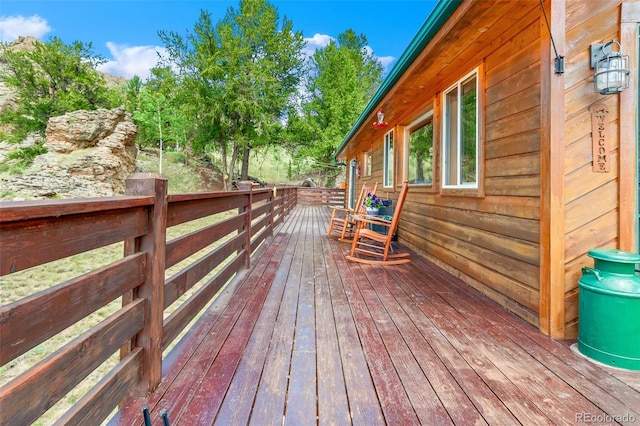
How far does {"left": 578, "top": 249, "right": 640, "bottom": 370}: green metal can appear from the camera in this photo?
154cm

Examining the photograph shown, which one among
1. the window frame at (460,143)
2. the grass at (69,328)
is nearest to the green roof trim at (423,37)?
the window frame at (460,143)

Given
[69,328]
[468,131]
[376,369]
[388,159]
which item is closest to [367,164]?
[388,159]

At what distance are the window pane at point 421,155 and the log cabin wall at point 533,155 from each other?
107 centimetres

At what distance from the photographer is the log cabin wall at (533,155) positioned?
6.21 feet

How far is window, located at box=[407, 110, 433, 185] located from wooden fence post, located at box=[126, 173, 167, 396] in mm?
3413

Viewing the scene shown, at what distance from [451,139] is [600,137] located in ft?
5.52

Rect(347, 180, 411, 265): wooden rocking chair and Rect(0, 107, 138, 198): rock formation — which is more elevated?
Rect(0, 107, 138, 198): rock formation

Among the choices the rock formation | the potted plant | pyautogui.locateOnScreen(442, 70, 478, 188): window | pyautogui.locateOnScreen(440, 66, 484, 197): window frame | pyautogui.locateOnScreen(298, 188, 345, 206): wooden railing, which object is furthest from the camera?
pyautogui.locateOnScreen(298, 188, 345, 206): wooden railing

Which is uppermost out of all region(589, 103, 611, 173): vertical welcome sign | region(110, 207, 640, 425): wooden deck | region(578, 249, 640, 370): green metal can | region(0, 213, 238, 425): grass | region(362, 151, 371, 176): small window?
region(362, 151, 371, 176): small window

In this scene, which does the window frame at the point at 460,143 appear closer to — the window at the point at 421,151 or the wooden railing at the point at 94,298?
the window at the point at 421,151

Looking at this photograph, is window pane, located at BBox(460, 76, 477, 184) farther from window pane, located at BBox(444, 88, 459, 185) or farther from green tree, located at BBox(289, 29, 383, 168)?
green tree, located at BBox(289, 29, 383, 168)

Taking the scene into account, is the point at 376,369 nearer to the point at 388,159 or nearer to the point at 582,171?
the point at 582,171

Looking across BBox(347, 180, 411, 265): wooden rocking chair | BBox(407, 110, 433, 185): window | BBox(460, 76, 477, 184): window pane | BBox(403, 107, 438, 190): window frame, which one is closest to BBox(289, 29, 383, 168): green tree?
BBox(403, 107, 438, 190): window frame

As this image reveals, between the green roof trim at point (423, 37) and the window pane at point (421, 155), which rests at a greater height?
the green roof trim at point (423, 37)
